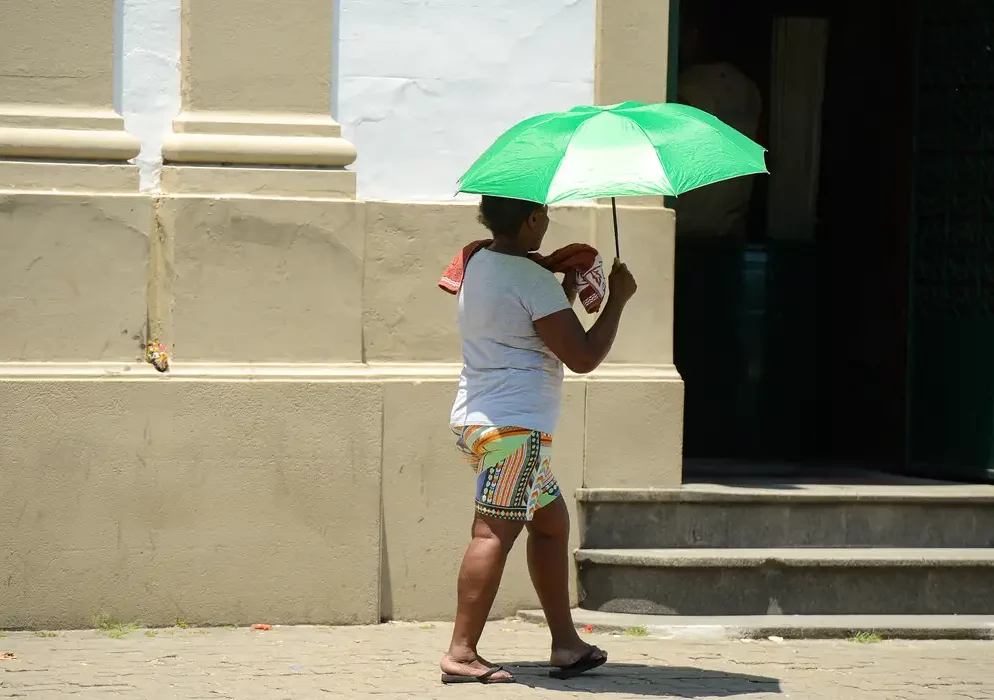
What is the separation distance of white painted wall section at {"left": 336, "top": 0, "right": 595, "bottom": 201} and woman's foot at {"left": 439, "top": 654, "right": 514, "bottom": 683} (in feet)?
7.03

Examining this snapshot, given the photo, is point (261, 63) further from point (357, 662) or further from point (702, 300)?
point (702, 300)

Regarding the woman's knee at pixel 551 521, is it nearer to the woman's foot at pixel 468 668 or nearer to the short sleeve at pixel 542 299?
the woman's foot at pixel 468 668

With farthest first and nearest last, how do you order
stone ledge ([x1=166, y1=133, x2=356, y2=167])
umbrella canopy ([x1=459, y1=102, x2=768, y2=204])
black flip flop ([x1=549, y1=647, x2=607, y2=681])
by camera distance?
stone ledge ([x1=166, y1=133, x2=356, y2=167]), black flip flop ([x1=549, y1=647, x2=607, y2=681]), umbrella canopy ([x1=459, y1=102, x2=768, y2=204])

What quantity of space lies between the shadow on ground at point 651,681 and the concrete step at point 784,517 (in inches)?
38.9

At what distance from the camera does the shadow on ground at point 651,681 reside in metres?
5.05

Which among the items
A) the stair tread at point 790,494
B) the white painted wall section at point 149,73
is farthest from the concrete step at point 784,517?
the white painted wall section at point 149,73

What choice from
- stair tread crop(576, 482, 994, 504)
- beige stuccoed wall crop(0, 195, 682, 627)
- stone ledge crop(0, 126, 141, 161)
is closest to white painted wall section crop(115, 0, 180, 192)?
stone ledge crop(0, 126, 141, 161)

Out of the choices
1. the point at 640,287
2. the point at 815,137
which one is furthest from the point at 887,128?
the point at 640,287

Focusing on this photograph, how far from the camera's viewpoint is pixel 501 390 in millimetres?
4988

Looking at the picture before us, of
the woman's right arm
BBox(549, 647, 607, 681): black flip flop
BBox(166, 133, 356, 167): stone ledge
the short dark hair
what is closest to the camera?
the woman's right arm

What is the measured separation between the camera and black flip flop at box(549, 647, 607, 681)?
5.21m

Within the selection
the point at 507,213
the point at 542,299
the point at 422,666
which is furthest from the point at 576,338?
the point at 422,666

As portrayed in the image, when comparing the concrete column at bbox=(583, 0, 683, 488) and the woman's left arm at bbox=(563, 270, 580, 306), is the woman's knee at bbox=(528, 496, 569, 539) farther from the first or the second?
the concrete column at bbox=(583, 0, 683, 488)

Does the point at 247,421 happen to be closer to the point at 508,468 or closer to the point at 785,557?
the point at 508,468
